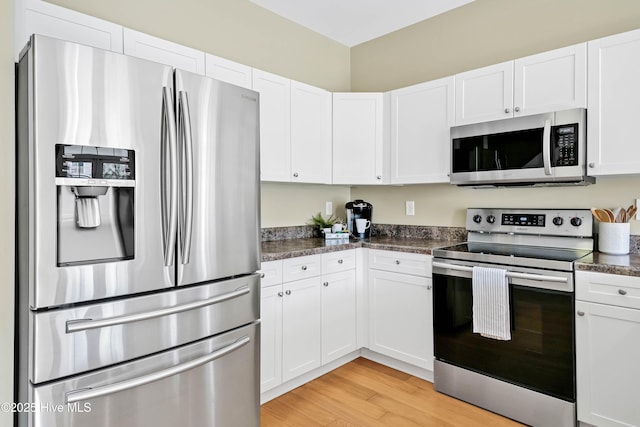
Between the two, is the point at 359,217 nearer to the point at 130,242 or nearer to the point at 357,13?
the point at 357,13

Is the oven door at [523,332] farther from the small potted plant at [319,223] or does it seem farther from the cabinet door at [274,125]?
the cabinet door at [274,125]

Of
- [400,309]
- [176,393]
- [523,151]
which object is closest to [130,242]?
[176,393]

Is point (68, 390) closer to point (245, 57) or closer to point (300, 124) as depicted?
point (300, 124)

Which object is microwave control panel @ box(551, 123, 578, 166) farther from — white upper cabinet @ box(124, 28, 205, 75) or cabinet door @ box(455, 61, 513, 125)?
white upper cabinet @ box(124, 28, 205, 75)

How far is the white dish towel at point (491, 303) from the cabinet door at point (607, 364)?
0.34 metres

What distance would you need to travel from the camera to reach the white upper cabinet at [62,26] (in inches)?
68.2

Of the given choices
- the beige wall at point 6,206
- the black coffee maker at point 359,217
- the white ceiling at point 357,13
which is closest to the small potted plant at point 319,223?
the black coffee maker at point 359,217

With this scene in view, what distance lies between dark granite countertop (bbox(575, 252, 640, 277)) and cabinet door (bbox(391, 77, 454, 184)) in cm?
101

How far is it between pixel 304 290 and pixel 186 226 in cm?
110

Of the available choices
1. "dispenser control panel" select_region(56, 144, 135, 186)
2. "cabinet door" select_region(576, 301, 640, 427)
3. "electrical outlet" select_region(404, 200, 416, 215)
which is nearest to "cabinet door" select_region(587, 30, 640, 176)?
"cabinet door" select_region(576, 301, 640, 427)

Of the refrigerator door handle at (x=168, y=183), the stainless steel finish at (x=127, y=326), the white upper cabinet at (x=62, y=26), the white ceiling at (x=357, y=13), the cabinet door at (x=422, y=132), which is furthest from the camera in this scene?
the white ceiling at (x=357, y=13)

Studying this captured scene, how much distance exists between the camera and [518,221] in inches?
102

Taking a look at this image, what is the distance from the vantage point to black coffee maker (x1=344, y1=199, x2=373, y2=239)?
10.6 ft

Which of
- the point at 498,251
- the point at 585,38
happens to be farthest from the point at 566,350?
the point at 585,38
